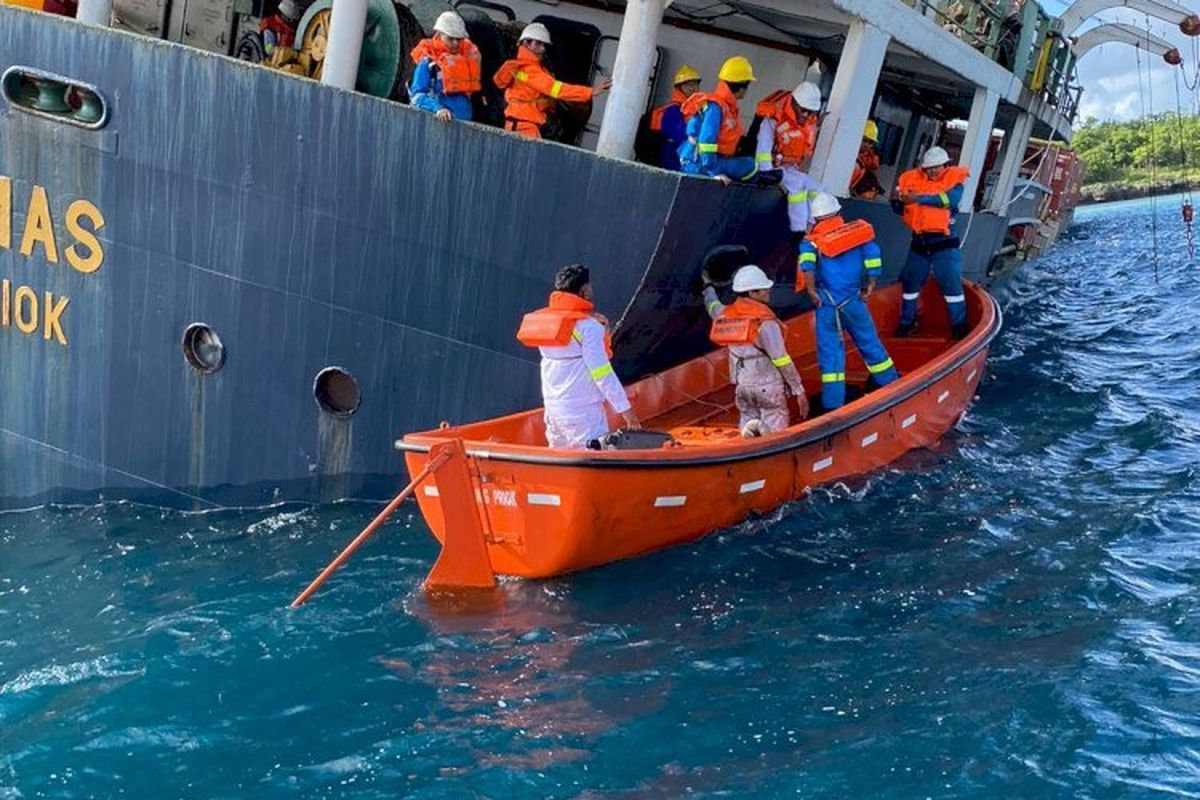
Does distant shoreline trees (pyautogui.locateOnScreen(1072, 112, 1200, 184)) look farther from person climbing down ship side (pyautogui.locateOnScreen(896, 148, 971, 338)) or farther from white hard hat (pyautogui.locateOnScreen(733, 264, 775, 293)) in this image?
white hard hat (pyautogui.locateOnScreen(733, 264, 775, 293))

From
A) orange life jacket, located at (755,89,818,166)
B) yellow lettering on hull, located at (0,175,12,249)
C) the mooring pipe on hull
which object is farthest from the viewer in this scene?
orange life jacket, located at (755,89,818,166)

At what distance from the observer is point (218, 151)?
7648mm

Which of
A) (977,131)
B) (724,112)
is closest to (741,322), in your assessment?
(724,112)

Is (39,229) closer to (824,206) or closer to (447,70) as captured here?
(447,70)

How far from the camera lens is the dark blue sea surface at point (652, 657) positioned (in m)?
4.87

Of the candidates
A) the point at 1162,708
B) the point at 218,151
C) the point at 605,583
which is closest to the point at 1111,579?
the point at 1162,708

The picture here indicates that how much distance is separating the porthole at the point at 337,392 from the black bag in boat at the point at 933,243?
5.47 meters

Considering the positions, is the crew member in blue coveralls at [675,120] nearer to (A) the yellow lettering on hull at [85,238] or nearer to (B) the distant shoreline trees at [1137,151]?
(A) the yellow lettering on hull at [85,238]

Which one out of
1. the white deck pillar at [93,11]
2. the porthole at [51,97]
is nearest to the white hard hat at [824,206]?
the porthole at [51,97]

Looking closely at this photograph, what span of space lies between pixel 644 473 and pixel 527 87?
2.89 meters

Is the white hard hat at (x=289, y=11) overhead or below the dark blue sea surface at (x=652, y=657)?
overhead

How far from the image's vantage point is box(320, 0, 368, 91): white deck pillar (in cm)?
769

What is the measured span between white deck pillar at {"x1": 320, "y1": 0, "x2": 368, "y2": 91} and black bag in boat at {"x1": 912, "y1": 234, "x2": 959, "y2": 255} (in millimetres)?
5380

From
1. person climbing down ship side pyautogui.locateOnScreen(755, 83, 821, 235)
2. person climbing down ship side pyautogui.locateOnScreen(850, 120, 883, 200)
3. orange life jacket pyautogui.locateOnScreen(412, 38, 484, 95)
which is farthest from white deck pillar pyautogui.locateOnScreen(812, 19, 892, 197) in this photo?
orange life jacket pyautogui.locateOnScreen(412, 38, 484, 95)
